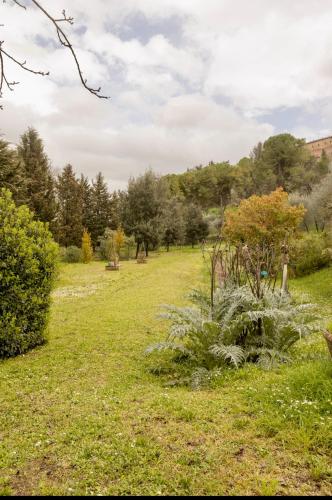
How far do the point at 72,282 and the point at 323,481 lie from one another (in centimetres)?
1604

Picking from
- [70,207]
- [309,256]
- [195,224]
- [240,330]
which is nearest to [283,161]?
[195,224]

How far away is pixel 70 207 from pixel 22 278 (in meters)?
28.9

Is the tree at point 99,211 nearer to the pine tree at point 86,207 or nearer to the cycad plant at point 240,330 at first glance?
the pine tree at point 86,207

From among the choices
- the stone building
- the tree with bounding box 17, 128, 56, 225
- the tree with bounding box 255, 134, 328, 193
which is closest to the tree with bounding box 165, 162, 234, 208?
the tree with bounding box 255, 134, 328, 193

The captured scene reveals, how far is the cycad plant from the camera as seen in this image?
5.70 meters

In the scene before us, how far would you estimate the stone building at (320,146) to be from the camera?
86.2 metres

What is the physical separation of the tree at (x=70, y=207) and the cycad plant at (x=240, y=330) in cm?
2907

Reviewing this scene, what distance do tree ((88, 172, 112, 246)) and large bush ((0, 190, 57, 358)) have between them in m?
31.1

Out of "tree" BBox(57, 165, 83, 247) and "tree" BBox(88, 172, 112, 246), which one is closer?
"tree" BBox(57, 165, 83, 247)

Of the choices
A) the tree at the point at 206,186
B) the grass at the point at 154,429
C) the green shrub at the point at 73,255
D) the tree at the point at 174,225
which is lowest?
the grass at the point at 154,429

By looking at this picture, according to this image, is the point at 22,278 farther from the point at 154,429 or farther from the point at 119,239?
the point at 119,239

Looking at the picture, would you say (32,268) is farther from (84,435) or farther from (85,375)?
(84,435)

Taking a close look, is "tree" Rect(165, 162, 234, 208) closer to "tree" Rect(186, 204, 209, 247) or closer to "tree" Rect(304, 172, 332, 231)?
"tree" Rect(186, 204, 209, 247)

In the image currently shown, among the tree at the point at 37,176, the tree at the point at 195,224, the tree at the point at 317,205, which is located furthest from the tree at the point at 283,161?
the tree at the point at 37,176
